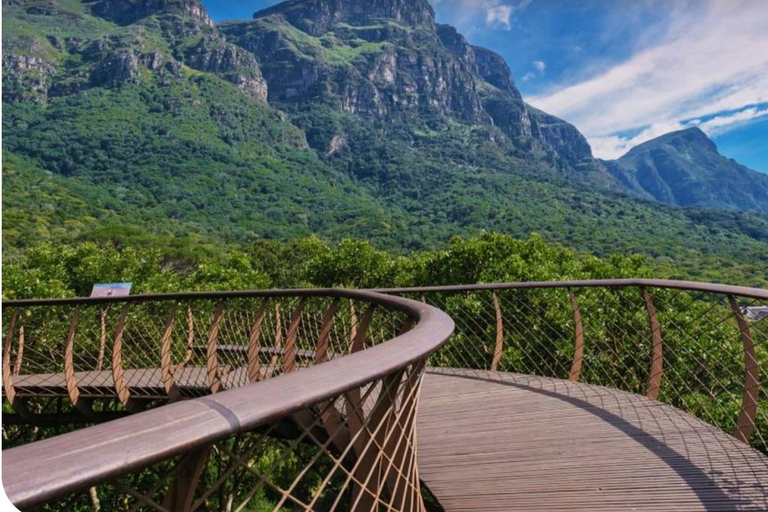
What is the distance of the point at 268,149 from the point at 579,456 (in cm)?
11372

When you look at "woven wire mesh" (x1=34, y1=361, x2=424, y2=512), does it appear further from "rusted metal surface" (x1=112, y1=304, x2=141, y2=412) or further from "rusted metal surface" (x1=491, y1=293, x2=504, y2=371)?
"rusted metal surface" (x1=112, y1=304, x2=141, y2=412)

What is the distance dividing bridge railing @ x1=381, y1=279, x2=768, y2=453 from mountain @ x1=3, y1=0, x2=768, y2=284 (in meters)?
42.1

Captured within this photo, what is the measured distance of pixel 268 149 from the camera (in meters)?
112

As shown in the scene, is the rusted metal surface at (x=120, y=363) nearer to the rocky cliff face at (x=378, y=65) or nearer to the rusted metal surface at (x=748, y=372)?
the rusted metal surface at (x=748, y=372)

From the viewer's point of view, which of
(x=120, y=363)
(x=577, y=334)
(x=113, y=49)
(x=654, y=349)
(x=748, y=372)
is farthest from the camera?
(x=113, y=49)

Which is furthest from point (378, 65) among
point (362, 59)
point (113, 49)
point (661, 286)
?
point (661, 286)

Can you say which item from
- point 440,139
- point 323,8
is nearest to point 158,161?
point 440,139

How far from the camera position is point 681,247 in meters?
80.8

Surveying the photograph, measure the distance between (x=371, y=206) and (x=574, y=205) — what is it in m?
36.0

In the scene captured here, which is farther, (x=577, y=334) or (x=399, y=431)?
(x=577, y=334)

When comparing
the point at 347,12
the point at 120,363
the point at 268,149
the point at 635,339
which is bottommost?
the point at 635,339

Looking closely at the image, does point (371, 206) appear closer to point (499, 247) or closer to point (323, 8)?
point (499, 247)

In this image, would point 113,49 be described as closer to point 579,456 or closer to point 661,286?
point 661,286

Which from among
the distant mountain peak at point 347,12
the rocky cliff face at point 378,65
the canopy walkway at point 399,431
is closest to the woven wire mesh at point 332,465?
the canopy walkway at point 399,431
